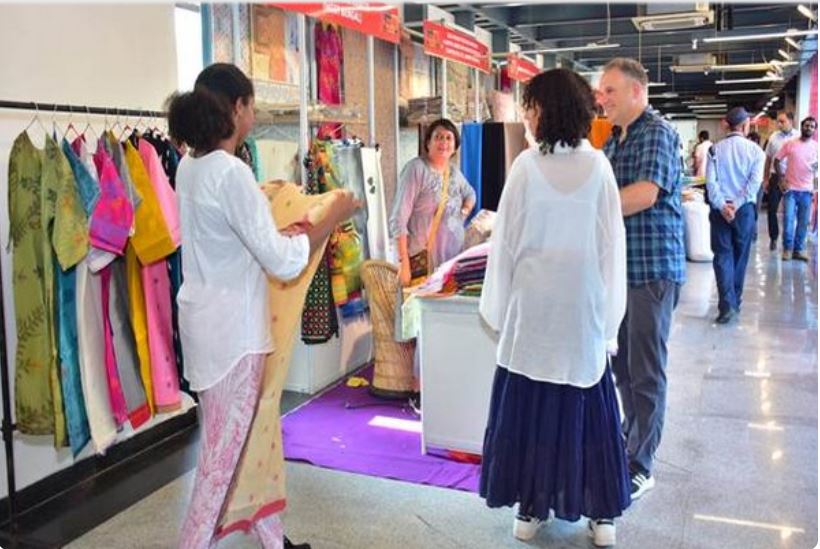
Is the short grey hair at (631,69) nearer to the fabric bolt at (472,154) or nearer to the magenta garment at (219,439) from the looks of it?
the magenta garment at (219,439)

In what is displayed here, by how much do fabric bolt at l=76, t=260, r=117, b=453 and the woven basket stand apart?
1616mm

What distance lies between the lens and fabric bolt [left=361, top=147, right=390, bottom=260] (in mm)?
4656

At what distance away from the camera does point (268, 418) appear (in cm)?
232

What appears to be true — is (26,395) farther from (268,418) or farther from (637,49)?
(637,49)

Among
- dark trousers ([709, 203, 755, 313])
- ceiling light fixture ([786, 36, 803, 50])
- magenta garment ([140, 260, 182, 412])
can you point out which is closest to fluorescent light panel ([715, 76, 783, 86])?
ceiling light fixture ([786, 36, 803, 50])

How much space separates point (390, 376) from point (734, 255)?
10.6 feet

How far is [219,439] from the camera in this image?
2.21 metres

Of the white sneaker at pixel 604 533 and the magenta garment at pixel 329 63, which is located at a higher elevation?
the magenta garment at pixel 329 63

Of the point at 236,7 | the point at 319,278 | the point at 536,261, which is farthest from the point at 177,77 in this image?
the point at 536,261

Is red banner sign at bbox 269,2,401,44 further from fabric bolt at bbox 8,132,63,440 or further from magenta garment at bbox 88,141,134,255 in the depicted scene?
fabric bolt at bbox 8,132,63,440

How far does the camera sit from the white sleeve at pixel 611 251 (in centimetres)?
234

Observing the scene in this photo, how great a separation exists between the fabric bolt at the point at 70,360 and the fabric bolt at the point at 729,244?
475cm

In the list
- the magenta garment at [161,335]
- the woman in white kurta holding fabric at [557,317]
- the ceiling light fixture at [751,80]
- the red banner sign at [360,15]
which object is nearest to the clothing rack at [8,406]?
the magenta garment at [161,335]

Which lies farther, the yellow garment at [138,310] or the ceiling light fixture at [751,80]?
the ceiling light fixture at [751,80]
